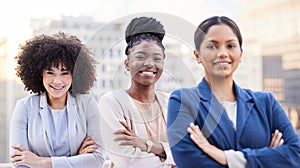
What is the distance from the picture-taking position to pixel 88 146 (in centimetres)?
175

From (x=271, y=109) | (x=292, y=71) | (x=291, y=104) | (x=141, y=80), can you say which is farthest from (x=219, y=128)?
(x=292, y=71)

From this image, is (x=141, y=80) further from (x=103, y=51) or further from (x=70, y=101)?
(x=70, y=101)

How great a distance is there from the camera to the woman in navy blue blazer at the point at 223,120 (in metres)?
1.54

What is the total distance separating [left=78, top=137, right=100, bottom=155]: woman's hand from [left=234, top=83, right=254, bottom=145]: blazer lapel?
0.54 metres

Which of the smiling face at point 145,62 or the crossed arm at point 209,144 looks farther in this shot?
the smiling face at point 145,62

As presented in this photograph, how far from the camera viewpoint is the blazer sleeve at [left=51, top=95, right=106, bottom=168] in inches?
67.6

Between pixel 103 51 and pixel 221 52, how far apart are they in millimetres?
450

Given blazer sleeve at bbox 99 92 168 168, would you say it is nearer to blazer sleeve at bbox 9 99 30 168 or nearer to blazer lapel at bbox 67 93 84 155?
blazer lapel at bbox 67 93 84 155

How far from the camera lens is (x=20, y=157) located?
5.53 feet

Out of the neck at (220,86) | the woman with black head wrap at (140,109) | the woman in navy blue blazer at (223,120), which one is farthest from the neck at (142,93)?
the neck at (220,86)

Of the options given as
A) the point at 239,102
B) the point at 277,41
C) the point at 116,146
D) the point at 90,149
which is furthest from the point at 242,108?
the point at 277,41

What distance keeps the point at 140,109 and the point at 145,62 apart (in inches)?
7.4

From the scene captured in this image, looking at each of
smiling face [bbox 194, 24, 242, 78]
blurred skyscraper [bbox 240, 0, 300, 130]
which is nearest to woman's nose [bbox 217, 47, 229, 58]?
smiling face [bbox 194, 24, 242, 78]

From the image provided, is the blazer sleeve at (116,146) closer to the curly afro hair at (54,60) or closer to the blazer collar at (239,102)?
the curly afro hair at (54,60)
